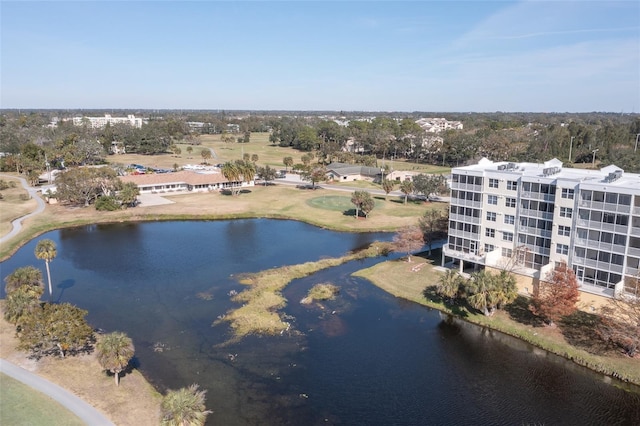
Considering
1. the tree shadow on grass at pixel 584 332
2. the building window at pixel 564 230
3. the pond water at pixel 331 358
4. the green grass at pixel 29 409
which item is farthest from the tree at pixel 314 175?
the green grass at pixel 29 409

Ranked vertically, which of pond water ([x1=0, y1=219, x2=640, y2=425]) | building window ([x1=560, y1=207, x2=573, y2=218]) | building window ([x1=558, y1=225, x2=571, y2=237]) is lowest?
pond water ([x1=0, y1=219, x2=640, y2=425])

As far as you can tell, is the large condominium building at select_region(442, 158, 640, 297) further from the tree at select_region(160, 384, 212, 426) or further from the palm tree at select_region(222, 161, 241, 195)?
the palm tree at select_region(222, 161, 241, 195)

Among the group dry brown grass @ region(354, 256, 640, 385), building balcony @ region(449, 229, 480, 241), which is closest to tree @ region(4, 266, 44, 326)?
dry brown grass @ region(354, 256, 640, 385)

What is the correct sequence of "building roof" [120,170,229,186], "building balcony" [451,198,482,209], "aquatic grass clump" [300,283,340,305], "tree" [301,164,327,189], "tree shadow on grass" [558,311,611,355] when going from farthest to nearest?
"tree" [301,164,327,189]
"building roof" [120,170,229,186]
"building balcony" [451,198,482,209]
"aquatic grass clump" [300,283,340,305]
"tree shadow on grass" [558,311,611,355]

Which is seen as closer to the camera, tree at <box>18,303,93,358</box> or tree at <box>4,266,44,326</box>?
tree at <box>18,303,93,358</box>

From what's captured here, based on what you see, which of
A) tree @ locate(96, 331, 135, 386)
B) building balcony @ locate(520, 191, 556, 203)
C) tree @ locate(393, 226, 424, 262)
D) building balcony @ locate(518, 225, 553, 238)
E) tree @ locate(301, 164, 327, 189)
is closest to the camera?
tree @ locate(96, 331, 135, 386)

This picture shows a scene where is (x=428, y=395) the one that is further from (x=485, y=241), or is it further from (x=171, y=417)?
(x=485, y=241)

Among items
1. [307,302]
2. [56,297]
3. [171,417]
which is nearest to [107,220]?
[56,297]

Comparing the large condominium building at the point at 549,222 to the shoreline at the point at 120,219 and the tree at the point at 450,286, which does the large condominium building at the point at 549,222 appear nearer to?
the tree at the point at 450,286
